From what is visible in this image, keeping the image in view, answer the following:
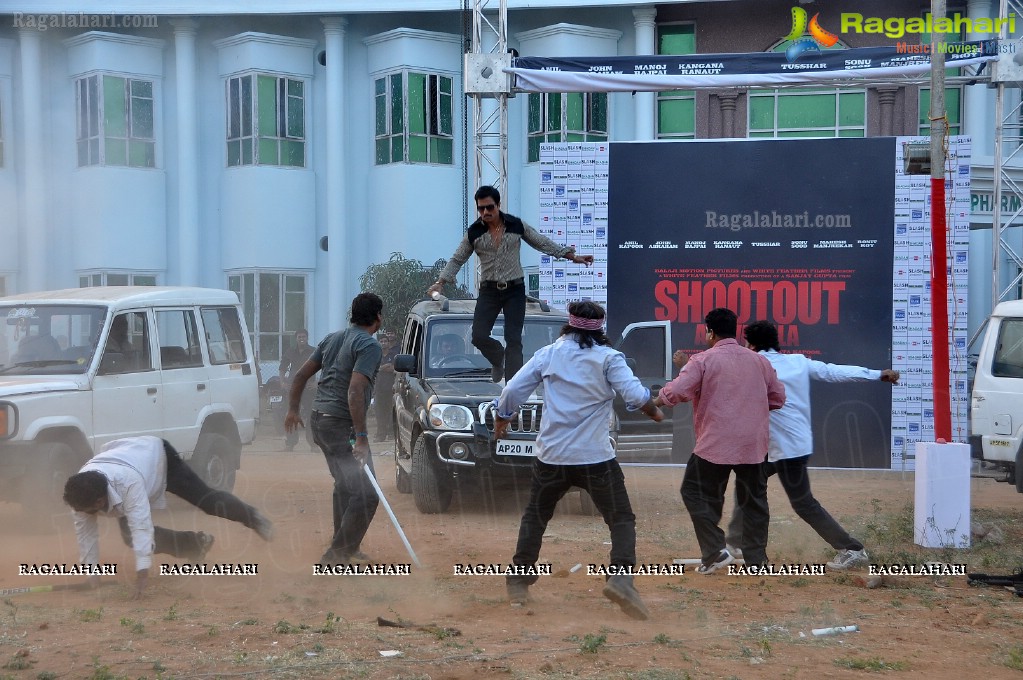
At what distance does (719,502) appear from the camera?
7422 millimetres

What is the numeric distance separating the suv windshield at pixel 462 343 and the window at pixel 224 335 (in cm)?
199

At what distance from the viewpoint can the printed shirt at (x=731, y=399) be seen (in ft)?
23.7

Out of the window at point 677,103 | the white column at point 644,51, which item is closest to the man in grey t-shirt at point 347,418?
the white column at point 644,51

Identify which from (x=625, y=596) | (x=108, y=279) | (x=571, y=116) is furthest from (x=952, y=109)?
(x=625, y=596)

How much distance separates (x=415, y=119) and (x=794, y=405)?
1639cm

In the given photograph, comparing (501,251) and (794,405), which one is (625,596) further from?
(501,251)

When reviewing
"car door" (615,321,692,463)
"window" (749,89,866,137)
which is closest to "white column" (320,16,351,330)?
"window" (749,89,866,137)

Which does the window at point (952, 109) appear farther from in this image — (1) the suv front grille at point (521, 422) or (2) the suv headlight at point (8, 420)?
(2) the suv headlight at point (8, 420)

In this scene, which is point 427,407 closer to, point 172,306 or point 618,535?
point 172,306

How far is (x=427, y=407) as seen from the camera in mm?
10000

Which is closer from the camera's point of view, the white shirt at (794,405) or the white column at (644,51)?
the white shirt at (794,405)

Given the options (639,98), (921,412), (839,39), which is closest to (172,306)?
(921,412)

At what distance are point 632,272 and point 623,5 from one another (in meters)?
10.2

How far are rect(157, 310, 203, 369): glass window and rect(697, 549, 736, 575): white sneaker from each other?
5328 millimetres
